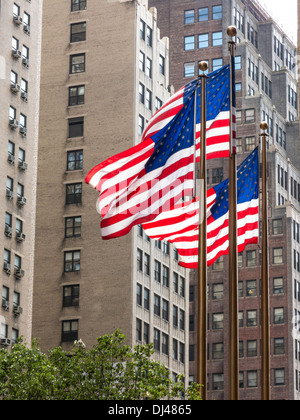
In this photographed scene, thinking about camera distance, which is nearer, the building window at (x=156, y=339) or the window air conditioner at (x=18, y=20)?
the window air conditioner at (x=18, y=20)

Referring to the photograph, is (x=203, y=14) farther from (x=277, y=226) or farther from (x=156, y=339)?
(x=156, y=339)

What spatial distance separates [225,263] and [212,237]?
100459 mm

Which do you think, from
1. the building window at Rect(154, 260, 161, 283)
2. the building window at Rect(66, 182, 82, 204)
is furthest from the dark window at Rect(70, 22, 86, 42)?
the building window at Rect(154, 260, 161, 283)

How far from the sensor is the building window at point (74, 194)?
334ft

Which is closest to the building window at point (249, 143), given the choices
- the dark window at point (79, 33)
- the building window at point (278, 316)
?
the building window at point (278, 316)

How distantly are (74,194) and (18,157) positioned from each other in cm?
1548

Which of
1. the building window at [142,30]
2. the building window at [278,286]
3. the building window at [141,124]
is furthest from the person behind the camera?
the building window at [278,286]

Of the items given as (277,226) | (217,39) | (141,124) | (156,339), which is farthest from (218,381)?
(217,39)

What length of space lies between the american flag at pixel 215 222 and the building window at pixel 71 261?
6608cm

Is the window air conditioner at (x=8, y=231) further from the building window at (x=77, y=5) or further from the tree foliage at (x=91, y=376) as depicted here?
the tree foliage at (x=91, y=376)

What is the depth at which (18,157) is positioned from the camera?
87375mm

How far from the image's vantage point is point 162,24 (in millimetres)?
145625

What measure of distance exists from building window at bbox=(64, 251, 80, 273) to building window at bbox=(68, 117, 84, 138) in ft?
42.7

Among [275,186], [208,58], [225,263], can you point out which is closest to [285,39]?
[208,58]
